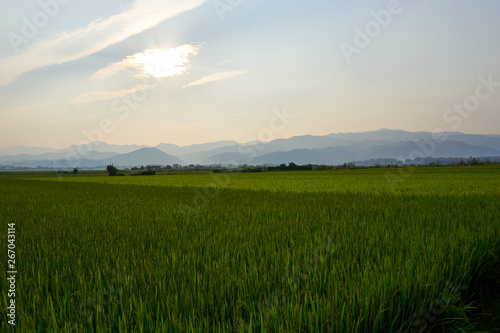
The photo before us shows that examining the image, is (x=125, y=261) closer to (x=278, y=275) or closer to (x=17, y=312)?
(x=17, y=312)

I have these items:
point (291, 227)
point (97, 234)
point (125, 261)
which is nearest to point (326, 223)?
point (291, 227)

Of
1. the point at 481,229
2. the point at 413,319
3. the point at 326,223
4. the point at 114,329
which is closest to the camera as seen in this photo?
the point at 114,329

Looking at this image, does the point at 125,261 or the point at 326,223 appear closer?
the point at 125,261

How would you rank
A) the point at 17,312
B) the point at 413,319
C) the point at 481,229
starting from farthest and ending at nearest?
the point at 481,229 < the point at 413,319 < the point at 17,312

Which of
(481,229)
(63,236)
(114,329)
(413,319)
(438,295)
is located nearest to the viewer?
(114,329)

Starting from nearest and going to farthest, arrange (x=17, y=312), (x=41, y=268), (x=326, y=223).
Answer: (x=17, y=312) → (x=41, y=268) → (x=326, y=223)

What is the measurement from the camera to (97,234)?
18.7 feet

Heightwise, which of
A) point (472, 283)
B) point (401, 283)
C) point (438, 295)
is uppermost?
point (401, 283)

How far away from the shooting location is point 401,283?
9.22 feet

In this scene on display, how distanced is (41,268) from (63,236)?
2239 mm

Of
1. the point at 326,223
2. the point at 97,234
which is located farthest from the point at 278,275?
the point at 97,234

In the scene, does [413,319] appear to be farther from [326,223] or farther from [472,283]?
[326,223]

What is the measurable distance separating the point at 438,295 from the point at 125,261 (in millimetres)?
3444

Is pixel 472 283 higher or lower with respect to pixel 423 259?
lower
